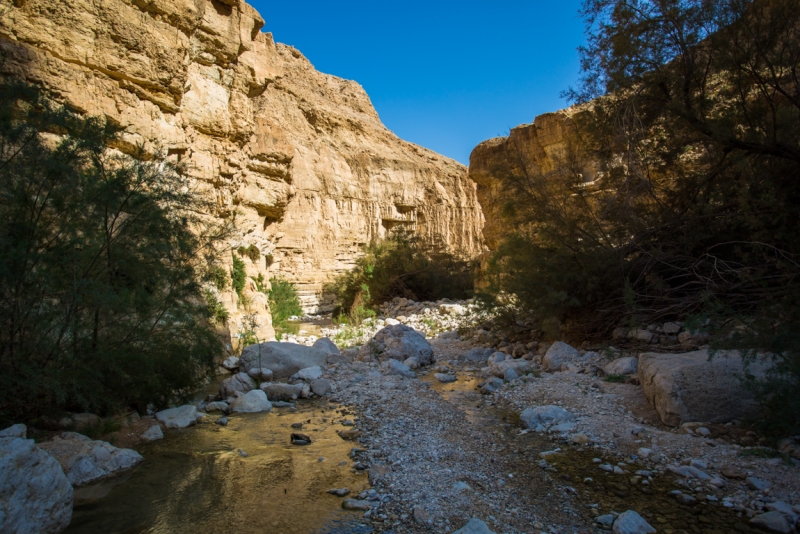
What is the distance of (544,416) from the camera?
5176 millimetres

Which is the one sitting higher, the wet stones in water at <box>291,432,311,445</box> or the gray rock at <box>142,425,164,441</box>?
the gray rock at <box>142,425,164,441</box>

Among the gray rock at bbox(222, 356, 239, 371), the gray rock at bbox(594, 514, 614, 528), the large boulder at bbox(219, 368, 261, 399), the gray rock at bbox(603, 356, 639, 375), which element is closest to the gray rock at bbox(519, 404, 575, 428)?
the gray rock at bbox(603, 356, 639, 375)

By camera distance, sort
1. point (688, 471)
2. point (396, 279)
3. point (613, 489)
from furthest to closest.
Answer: point (396, 279) < point (688, 471) < point (613, 489)

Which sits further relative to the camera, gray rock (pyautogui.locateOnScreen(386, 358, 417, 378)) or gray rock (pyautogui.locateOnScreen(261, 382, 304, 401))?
gray rock (pyautogui.locateOnScreen(386, 358, 417, 378))

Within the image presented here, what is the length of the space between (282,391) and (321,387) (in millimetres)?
604

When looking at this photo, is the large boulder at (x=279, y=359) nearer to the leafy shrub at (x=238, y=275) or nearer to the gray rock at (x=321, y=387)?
the gray rock at (x=321, y=387)

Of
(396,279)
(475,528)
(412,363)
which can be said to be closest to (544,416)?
(475,528)

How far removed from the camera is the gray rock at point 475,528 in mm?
2918

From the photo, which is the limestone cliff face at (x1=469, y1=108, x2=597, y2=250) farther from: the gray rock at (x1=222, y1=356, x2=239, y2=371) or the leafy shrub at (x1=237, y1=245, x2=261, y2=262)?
the gray rock at (x1=222, y1=356, x2=239, y2=371)

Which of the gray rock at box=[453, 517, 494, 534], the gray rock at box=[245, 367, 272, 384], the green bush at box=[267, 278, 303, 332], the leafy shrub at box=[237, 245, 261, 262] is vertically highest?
the leafy shrub at box=[237, 245, 261, 262]

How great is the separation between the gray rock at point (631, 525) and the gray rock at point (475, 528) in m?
0.83

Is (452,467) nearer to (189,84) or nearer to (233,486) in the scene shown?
(233,486)

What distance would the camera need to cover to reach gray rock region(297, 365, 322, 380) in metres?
7.68

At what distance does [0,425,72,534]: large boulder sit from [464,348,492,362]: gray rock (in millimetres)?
7386
